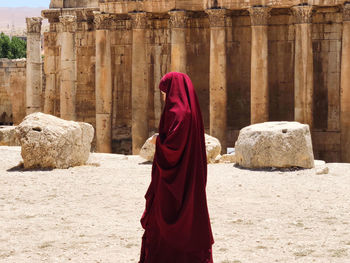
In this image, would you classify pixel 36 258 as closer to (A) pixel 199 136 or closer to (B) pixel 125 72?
(A) pixel 199 136

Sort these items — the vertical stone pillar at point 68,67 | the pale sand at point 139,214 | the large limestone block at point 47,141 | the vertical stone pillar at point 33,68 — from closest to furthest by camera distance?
the pale sand at point 139,214, the large limestone block at point 47,141, the vertical stone pillar at point 68,67, the vertical stone pillar at point 33,68

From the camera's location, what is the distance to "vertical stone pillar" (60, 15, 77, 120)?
1010 inches

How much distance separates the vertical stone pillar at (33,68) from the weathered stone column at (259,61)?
398 inches

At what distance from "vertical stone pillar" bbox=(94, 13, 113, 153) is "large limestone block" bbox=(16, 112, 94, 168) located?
8158mm

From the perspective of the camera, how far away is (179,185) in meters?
6.71

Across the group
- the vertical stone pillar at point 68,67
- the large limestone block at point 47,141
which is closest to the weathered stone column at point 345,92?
the large limestone block at point 47,141

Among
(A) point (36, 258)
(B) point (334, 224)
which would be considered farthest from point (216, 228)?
(A) point (36, 258)

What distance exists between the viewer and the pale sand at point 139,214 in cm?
859

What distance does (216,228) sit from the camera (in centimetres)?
998

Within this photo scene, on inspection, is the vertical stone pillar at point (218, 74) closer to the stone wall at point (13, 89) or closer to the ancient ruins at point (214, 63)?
the ancient ruins at point (214, 63)

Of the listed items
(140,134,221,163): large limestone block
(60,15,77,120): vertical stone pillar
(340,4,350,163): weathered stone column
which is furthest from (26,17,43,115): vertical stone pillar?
(340,4,350,163): weathered stone column

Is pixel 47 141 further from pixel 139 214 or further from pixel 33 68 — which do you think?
pixel 33 68

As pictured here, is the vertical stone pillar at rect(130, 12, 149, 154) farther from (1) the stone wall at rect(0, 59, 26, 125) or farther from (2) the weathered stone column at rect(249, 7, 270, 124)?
(1) the stone wall at rect(0, 59, 26, 125)

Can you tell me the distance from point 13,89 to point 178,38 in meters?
14.8
